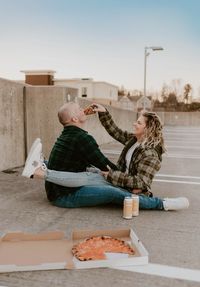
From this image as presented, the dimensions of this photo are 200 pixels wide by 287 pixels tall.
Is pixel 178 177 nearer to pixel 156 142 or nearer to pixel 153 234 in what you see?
pixel 156 142

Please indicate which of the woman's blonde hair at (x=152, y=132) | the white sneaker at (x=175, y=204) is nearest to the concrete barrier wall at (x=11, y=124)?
the woman's blonde hair at (x=152, y=132)

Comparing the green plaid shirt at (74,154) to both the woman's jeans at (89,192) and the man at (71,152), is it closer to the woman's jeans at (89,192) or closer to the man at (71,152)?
the man at (71,152)

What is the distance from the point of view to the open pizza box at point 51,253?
3.17 m

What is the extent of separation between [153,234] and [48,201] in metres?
1.86

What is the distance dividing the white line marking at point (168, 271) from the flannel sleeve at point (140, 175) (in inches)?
67.0

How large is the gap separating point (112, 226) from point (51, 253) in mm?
1181

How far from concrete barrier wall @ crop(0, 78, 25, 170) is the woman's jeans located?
10.5 feet

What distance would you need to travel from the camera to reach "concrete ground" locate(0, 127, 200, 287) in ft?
10.00

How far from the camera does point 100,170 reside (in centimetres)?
525

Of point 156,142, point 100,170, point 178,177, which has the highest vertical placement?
point 156,142

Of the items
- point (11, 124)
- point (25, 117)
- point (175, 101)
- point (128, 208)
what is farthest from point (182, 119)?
point (128, 208)

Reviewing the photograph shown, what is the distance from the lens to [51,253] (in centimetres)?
340

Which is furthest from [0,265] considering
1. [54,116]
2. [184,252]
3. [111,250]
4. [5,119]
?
[54,116]

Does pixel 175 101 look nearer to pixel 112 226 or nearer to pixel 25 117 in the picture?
pixel 25 117
